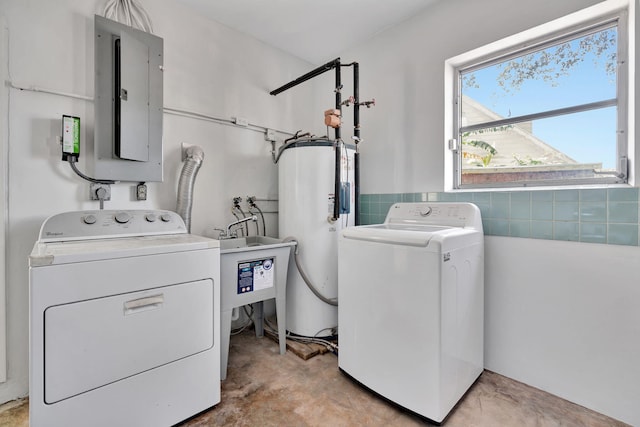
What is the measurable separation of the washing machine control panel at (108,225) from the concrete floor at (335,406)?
3.07ft

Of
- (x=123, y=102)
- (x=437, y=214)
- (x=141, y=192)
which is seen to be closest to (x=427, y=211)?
(x=437, y=214)

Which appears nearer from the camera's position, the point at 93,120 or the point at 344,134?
the point at 93,120

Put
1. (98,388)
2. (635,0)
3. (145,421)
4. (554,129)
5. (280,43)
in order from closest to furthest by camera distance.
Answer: (98,388)
(145,421)
(635,0)
(554,129)
(280,43)

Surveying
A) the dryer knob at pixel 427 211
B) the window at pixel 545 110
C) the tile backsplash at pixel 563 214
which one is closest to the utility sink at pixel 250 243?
the dryer knob at pixel 427 211

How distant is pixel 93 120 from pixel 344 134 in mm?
1938

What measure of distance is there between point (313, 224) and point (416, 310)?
3.38 feet

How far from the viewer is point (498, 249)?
6.02 feet

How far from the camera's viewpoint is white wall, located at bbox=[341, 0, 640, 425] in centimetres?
145

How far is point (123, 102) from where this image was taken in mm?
1766

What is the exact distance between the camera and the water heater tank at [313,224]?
2.20 m

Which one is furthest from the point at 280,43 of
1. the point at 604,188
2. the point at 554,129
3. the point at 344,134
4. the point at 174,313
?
the point at 604,188

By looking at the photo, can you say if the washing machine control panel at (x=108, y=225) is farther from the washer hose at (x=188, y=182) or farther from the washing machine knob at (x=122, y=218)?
the washer hose at (x=188, y=182)

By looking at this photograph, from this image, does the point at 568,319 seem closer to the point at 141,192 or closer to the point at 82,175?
the point at 141,192

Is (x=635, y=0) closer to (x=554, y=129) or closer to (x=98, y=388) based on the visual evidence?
(x=554, y=129)
